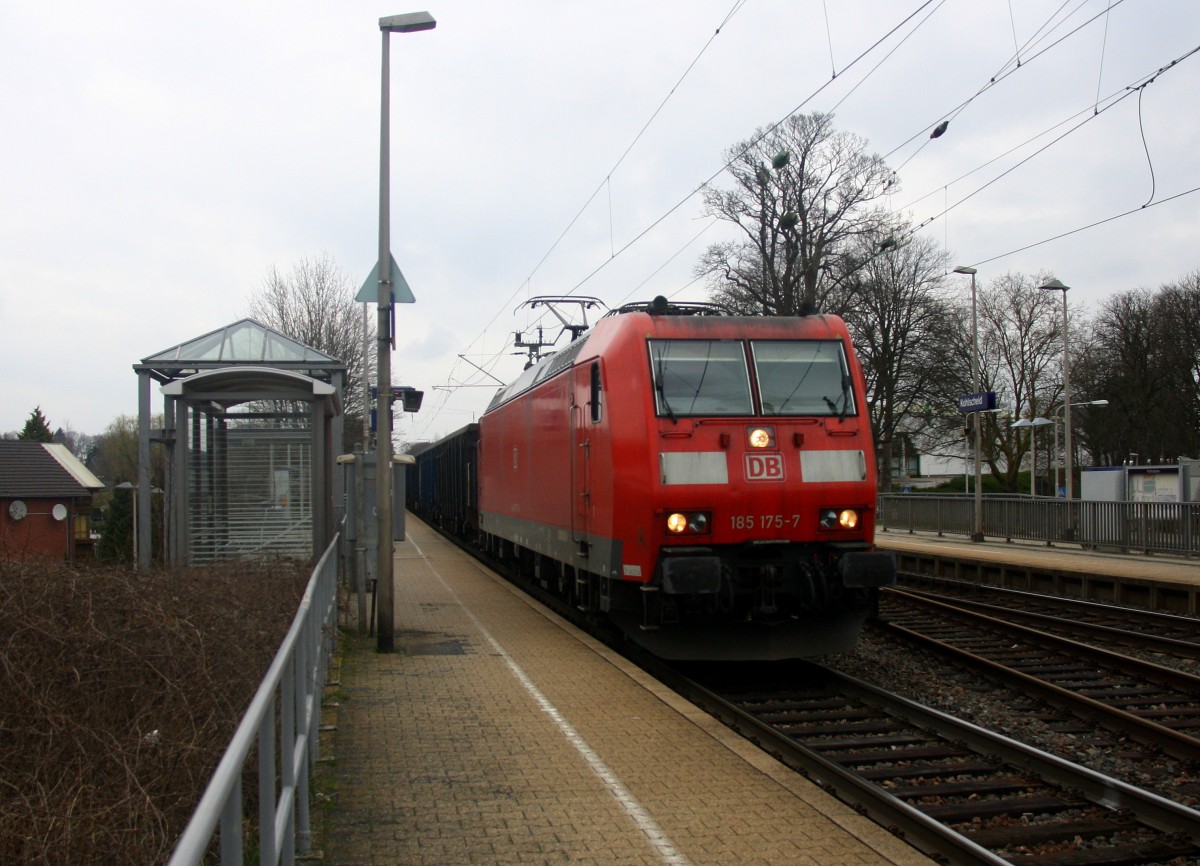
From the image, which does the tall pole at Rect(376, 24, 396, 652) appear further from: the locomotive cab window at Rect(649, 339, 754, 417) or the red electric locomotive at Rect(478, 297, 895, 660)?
the locomotive cab window at Rect(649, 339, 754, 417)

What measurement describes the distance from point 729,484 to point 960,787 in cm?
339

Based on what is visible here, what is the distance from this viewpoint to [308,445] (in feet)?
40.5

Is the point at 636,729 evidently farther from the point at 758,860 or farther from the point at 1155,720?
the point at 1155,720

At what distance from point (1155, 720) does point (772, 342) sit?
4400mm

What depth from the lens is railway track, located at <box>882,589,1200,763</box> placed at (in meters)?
8.24

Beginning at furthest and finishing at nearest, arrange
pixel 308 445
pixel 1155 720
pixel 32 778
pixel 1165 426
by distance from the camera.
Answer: pixel 1165 426 → pixel 308 445 → pixel 1155 720 → pixel 32 778

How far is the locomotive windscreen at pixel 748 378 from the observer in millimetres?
9648

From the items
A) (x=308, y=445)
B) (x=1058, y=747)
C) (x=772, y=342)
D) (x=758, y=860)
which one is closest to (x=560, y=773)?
(x=758, y=860)

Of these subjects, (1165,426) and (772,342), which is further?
(1165,426)

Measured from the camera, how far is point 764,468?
9.43 metres

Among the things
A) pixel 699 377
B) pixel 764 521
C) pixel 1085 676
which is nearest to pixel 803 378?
pixel 699 377

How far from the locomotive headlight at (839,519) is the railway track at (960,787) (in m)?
1.39

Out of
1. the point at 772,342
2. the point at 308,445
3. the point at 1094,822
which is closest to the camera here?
the point at 1094,822

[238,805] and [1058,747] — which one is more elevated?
[238,805]
